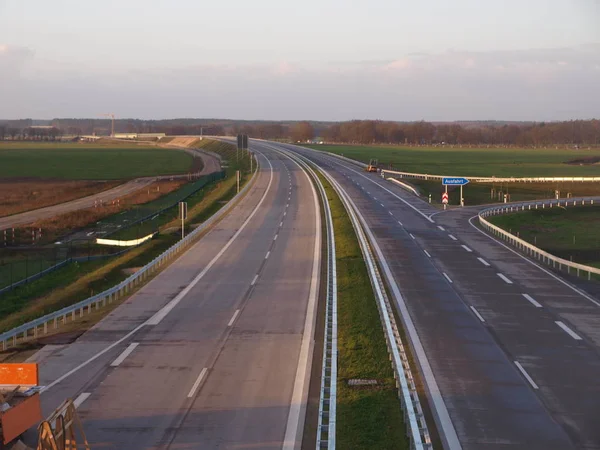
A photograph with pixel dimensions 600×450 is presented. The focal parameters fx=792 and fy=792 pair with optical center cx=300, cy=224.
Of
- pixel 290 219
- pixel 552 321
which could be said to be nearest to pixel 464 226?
pixel 290 219

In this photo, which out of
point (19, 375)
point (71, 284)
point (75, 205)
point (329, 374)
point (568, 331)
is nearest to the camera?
point (19, 375)

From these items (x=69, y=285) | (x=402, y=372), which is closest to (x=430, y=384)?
(x=402, y=372)

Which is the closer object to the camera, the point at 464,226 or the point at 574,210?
the point at 464,226

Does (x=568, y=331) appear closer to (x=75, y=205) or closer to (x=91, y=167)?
(x=75, y=205)

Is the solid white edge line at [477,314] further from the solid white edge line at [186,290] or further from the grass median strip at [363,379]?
the solid white edge line at [186,290]

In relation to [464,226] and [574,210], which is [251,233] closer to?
[464,226]
